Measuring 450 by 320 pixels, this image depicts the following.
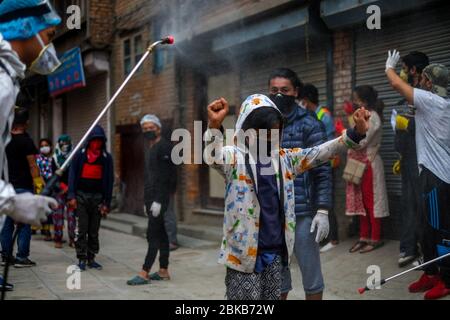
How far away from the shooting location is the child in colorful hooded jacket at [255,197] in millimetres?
3252

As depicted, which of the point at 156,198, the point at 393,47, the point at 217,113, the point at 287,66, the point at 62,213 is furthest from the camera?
the point at 62,213

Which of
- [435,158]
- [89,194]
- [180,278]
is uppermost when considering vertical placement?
[435,158]

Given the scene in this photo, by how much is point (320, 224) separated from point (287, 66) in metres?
4.66

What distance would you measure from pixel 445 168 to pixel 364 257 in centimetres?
198

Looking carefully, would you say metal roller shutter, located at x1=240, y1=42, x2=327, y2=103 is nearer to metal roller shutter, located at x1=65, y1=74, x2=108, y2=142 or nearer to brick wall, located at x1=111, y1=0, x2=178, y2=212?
brick wall, located at x1=111, y1=0, x2=178, y2=212

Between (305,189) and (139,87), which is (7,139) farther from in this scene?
(139,87)

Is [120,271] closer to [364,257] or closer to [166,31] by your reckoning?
[364,257]

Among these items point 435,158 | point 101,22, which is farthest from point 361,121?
point 101,22

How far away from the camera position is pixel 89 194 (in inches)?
284

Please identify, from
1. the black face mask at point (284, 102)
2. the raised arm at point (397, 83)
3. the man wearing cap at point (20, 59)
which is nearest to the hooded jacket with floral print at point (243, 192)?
the black face mask at point (284, 102)

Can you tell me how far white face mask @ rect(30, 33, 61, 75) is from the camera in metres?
2.89

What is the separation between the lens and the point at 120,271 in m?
7.00

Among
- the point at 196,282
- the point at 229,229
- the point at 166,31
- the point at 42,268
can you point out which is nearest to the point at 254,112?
the point at 229,229

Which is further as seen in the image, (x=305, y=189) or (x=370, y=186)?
(x=370, y=186)
